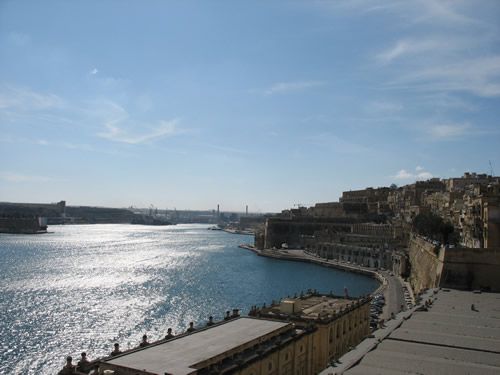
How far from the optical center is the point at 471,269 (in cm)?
3259

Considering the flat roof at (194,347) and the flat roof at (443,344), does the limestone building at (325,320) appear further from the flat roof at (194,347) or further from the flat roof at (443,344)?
the flat roof at (443,344)

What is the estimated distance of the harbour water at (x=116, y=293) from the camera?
30859 mm

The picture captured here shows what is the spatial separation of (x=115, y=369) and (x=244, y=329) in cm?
600

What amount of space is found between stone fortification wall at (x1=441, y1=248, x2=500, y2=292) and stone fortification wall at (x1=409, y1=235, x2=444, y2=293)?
756mm

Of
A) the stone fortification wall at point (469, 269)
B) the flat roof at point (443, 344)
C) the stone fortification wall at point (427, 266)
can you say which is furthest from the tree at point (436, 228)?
the flat roof at point (443, 344)

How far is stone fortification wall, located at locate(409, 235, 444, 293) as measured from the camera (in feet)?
114

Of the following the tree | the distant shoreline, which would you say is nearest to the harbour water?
the distant shoreline

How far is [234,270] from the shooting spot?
6956cm

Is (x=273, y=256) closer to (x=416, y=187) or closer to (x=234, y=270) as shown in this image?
(x=234, y=270)

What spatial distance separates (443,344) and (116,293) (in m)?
37.9

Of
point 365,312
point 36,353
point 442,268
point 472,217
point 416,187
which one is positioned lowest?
point 36,353

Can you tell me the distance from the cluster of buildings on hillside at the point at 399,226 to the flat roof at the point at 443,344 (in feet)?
33.1

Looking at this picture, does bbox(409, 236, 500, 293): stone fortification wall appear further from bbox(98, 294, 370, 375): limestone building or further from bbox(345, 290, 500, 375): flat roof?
bbox(98, 294, 370, 375): limestone building

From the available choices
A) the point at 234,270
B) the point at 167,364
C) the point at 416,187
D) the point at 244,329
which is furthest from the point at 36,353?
the point at 416,187
